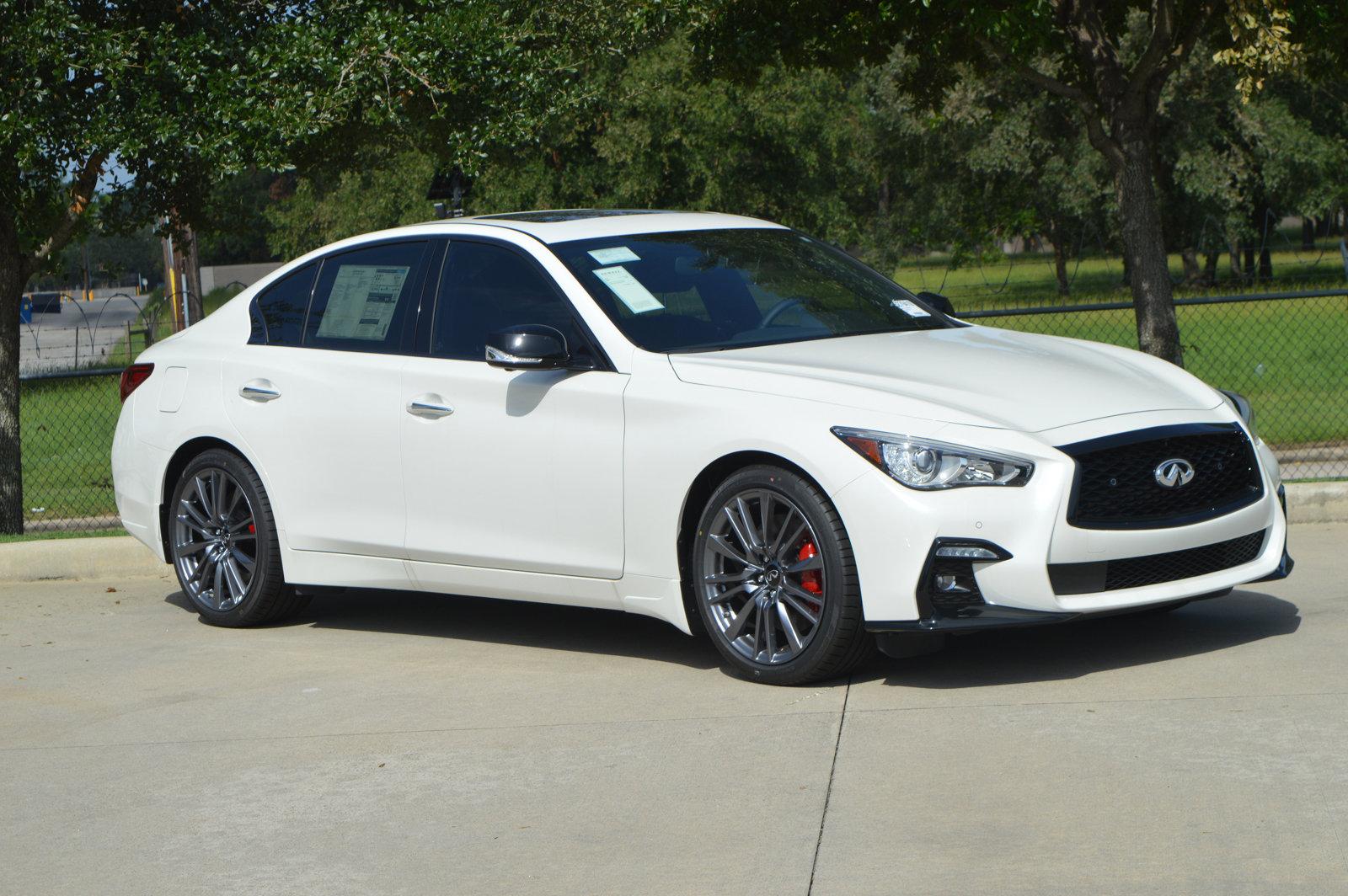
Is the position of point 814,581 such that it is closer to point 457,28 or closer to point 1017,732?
point 1017,732

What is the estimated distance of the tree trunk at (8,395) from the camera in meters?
11.2

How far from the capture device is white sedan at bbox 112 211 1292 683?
5.63 m

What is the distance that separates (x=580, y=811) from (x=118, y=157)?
681cm

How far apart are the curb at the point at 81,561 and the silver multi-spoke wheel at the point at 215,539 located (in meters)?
1.46

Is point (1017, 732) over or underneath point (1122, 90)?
underneath

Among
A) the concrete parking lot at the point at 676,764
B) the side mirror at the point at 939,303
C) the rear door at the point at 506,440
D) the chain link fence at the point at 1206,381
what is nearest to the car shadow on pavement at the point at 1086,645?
the concrete parking lot at the point at 676,764

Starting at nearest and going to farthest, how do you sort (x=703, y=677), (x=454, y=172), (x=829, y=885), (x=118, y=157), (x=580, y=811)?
1. (x=829, y=885)
2. (x=580, y=811)
3. (x=703, y=677)
4. (x=118, y=157)
5. (x=454, y=172)

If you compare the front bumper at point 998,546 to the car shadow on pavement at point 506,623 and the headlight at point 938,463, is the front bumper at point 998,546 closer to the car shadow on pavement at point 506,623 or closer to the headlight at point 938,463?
the headlight at point 938,463

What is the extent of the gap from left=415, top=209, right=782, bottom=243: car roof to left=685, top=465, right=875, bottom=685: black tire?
4.85ft

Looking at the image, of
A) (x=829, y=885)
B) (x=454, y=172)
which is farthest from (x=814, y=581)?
(x=454, y=172)

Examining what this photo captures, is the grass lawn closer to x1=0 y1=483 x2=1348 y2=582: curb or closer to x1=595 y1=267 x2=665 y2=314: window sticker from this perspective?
x1=0 y1=483 x2=1348 y2=582: curb

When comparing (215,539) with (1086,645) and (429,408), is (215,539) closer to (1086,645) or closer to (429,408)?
(429,408)

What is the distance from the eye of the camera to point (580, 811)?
189 inches

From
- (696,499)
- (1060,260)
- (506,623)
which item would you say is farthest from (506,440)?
(1060,260)
